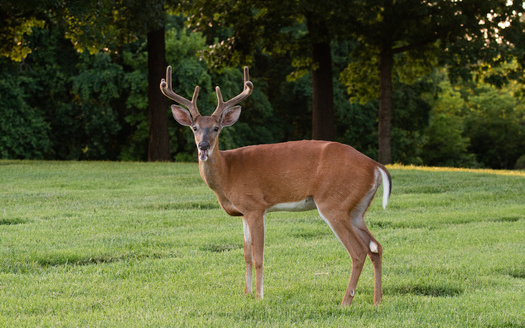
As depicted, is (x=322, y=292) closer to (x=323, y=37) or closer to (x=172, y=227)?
(x=172, y=227)

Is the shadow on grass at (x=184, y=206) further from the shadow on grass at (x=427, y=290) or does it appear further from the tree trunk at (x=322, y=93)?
the tree trunk at (x=322, y=93)

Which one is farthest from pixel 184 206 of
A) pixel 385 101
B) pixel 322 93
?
pixel 385 101

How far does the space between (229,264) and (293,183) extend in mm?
1782

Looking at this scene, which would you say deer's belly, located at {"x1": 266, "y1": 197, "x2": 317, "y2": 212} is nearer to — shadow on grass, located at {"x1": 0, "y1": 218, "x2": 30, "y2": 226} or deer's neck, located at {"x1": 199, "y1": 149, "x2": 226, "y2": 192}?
deer's neck, located at {"x1": 199, "y1": 149, "x2": 226, "y2": 192}

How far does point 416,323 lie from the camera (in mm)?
5285

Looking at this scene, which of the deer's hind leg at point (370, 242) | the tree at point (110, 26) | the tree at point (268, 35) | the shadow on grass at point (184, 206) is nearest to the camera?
the deer's hind leg at point (370, 242)

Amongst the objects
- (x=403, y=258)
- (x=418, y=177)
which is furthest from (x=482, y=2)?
(x=403, y=258)

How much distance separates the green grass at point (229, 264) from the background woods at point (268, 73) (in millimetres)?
8529

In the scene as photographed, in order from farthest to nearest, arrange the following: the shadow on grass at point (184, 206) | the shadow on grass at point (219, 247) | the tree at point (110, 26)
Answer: the tree at point (110, 26) < the shadow on grass at point (184, 206) < the shadow on grass at point (219, 247)

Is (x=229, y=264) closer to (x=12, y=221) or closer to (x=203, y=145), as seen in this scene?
(x=203, y=145)

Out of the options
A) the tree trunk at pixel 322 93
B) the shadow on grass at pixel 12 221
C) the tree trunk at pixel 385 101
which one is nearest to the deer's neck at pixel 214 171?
the shadow on grass at pixel 12 221

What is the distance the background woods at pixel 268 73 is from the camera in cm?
2095

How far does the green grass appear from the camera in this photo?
5.50 m

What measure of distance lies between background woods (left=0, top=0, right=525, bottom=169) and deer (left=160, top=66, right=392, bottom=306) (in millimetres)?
13729
